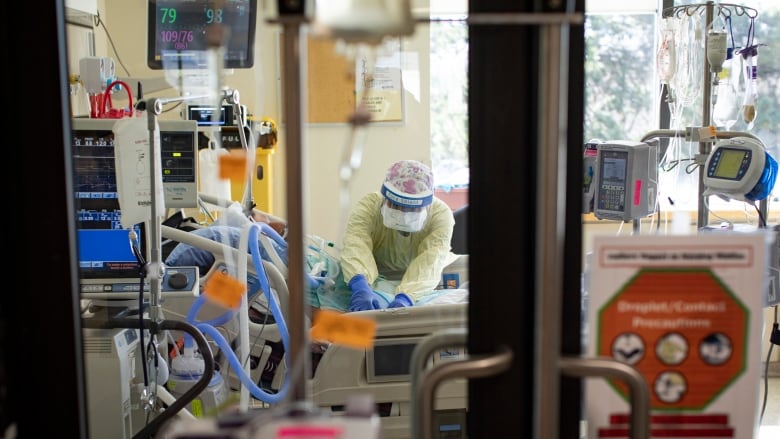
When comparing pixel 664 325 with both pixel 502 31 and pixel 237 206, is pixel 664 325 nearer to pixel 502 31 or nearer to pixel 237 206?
pixel 502 31

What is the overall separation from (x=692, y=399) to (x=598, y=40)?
4.10m

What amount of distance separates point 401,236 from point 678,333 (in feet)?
9.40

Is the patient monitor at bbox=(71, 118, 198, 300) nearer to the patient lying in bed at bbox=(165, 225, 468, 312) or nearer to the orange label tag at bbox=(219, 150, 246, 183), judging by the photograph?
the patient lying in bed at bbox=(165, 225, 468, 312)

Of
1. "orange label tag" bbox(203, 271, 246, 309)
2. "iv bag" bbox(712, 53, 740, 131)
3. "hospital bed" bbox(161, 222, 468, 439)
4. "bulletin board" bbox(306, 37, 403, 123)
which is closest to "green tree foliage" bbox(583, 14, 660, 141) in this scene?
"iv bag" bbox(712, 53, 740, 131)

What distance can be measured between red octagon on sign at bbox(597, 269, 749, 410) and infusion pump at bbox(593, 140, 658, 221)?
2.08m

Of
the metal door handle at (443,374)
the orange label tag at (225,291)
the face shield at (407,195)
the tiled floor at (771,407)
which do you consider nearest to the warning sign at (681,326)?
the metal door handle at (443,374)

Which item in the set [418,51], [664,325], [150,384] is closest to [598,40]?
[418,51]

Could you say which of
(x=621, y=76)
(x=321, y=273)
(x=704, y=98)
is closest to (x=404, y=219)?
(x=321, y=273)

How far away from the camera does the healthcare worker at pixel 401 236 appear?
3535mm

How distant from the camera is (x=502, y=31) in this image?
1.04 meters

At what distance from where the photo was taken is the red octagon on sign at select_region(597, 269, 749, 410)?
3.66ft

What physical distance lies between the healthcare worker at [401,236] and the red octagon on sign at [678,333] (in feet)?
7.33

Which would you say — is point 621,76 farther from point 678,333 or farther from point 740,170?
point 678,333

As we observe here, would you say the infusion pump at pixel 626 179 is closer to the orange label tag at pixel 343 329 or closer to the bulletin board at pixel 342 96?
the bulletin board at pixel 342 96
